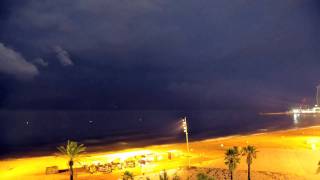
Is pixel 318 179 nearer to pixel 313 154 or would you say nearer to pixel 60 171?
pixel 313 154

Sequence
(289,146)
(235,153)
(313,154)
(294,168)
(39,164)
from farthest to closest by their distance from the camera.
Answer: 1. (289,146)
2. (39,164)
3. (313,154)
4. (294,168)
5. (235,153)

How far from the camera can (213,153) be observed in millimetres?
85562

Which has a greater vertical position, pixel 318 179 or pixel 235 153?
pixel 235 153

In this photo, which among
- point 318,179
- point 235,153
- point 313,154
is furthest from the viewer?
point 313,154

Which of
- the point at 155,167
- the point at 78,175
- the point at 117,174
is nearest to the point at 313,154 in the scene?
the point at 155,167

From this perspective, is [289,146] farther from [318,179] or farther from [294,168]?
[318,179]

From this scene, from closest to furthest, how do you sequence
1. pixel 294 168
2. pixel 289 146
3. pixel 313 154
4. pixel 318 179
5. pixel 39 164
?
pixel 318 179
pixel 294 168
pixel 313 154
pixel 39 164
pixel 289 146

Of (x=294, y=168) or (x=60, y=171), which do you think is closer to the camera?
(x=294, y=168)

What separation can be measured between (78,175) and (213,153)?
3440cm

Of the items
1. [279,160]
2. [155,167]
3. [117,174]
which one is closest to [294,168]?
[279,160]

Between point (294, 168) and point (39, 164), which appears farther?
point (39, 164)

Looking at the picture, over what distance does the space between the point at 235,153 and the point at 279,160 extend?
89.3ft

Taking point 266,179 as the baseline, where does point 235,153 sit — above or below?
above

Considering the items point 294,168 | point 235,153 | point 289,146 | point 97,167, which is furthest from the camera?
point 289,146
